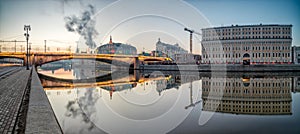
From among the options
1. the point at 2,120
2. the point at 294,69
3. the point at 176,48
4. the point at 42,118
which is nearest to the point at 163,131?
the point at 42,118

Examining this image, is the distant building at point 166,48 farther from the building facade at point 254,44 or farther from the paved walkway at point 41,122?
the paved walkway at point 41,122

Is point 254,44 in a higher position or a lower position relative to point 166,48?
higher

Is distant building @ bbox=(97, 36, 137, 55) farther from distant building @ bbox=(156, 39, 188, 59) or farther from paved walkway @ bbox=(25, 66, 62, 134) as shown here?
paved walkway @ bbox=(25, 66, 62, 134)

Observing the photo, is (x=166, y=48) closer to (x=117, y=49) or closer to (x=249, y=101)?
(x=117, y=49)

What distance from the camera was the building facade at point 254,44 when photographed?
76.0 m

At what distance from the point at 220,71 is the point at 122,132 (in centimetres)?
4279

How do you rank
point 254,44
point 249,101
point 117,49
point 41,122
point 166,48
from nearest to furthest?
1. point 41,122
2. point 249,101
3. point 117,49
4. point 254,44
5. point 166,48

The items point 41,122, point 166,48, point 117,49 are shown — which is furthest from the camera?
point 166,48

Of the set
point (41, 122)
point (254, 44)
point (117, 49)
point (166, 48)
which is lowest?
point (41, 122)

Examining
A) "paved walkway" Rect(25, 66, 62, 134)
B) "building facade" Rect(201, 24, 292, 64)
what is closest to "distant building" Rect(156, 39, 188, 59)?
"building facade" Rect(201, 24, 292, 64)

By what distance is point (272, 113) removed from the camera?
9664 mm

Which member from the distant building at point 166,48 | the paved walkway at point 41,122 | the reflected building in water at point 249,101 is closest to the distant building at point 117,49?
the distant building at point 166,48

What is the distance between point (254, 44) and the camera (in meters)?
76.9

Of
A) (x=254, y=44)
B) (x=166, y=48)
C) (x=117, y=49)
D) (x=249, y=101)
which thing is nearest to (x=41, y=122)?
(x=249, y=101)
